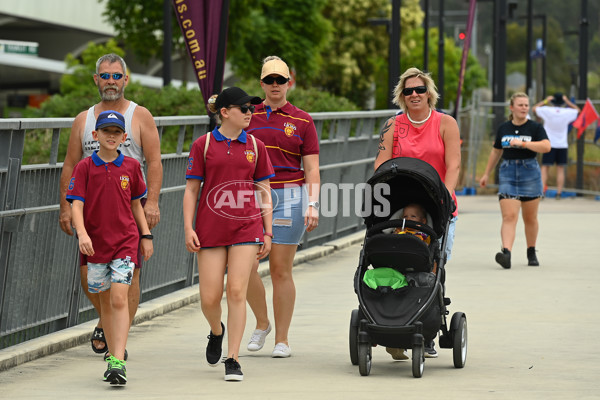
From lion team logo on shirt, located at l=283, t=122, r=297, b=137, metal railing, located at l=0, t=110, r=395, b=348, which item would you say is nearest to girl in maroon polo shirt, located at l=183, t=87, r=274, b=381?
lion team logo on shirt, located at l=283, t=122, r=297, b=137

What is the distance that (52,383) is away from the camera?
311 inches

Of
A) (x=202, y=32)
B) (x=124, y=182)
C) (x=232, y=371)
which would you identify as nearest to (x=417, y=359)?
(x=232, y=371)

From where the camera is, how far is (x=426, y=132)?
28.9ft

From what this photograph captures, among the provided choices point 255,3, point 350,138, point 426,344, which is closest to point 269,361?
point 426,344

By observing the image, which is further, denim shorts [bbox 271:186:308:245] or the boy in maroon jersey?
denim shorts [bbox 271:186:308:245]

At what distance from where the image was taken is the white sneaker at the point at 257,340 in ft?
29.5

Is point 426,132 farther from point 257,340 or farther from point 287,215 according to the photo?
point 257,340

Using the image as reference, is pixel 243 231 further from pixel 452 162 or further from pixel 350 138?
pixel 350 138

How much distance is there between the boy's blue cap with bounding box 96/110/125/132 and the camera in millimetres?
7789

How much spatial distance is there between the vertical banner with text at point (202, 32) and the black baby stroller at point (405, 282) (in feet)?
13.9

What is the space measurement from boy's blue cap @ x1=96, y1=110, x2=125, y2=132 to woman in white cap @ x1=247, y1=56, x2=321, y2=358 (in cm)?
122

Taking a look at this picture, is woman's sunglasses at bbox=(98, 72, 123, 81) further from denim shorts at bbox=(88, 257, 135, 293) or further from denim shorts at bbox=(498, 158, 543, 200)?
denim shorts at bbox=(498, 158, 543, 200)

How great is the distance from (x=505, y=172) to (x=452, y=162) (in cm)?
589

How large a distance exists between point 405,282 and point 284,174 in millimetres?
1209
